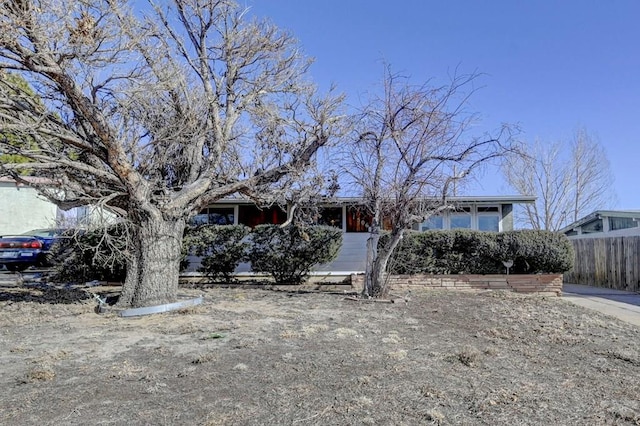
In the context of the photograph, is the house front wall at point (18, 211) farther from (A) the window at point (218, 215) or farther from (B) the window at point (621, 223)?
(B) the window at point (621, 223)

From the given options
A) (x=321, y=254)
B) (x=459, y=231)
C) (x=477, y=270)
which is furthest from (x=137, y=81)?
(x=477, y=270)

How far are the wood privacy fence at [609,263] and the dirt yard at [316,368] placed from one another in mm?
7998

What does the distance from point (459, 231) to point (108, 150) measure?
339 inches

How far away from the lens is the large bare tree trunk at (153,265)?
7.80m

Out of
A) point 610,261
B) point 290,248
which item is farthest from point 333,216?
point 610,261

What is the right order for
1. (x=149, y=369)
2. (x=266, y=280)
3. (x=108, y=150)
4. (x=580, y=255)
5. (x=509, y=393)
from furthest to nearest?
(x=580, y=255), (x=266, y=280), (x=108, y=150), (x=149, y=369), (x=509, y=393)

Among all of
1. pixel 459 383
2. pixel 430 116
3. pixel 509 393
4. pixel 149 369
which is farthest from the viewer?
pixel 430 116

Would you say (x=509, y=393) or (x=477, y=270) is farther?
(x=477, y=270)

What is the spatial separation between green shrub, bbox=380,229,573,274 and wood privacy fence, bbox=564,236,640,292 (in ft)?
12.5

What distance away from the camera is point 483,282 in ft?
38.3

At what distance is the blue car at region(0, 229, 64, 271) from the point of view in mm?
14508

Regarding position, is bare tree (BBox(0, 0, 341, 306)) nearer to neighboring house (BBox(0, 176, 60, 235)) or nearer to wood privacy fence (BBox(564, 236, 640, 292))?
wood privacy fence (BBox(564, 236, 640, 292))

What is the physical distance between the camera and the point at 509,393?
3789 mm

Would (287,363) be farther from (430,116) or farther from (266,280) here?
(266,280)
